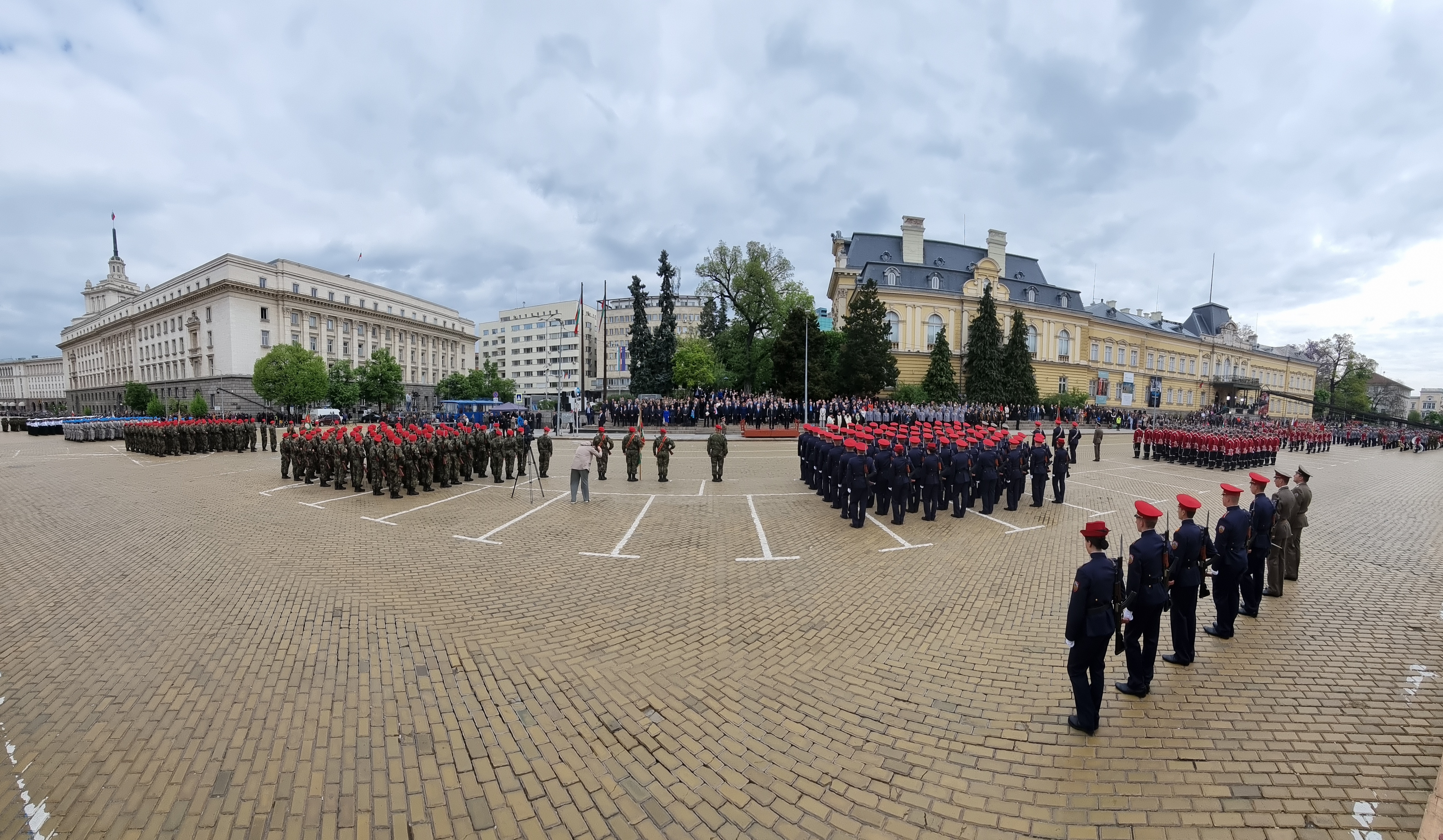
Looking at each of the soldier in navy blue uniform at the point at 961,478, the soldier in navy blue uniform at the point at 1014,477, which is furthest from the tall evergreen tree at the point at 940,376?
the soldier in navy blue uniform at the point at 961,478

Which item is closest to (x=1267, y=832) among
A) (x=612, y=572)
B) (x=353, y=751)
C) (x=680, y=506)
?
(x=353, y=751)

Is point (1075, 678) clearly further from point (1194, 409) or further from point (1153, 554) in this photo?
point (1194, 409)

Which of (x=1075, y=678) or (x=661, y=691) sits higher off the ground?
(x=1075, y=678)

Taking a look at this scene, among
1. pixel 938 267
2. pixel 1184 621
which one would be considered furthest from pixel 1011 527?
pixel 938 267

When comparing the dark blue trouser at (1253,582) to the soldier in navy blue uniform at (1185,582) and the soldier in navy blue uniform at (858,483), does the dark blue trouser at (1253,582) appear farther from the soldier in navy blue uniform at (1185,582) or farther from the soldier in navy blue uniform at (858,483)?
the soldier in navy blue uniform at (858,483)

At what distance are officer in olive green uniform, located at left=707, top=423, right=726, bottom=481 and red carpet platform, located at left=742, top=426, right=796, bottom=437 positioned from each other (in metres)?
17.8

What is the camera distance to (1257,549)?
6.61 m

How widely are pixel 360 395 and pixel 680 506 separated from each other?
2404 inches

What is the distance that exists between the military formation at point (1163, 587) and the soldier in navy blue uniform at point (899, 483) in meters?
4.93

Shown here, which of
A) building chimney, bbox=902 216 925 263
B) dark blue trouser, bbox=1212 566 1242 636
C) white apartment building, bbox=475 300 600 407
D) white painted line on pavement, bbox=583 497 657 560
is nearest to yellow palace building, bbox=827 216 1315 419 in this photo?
building chimney, bbox=902 216 925 263

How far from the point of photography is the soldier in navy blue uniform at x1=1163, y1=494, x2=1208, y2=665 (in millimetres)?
5238

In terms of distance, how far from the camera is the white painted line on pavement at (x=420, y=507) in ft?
37.5

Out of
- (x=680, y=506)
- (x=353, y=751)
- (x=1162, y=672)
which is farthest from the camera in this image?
(x=680, y=506)

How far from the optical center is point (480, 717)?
4500 millimetres
